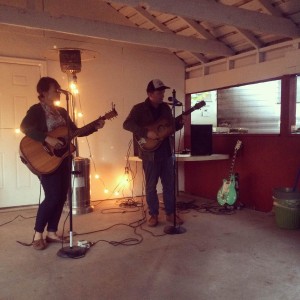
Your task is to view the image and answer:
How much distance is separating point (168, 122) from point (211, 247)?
1290 millimetres

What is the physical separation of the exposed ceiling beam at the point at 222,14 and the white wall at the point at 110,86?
6.54 feet

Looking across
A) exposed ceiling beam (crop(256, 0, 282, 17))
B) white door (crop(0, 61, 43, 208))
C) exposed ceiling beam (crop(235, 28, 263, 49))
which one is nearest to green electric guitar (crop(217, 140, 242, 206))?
exposed ceiling beam (crop(235, 28, 263, 49))

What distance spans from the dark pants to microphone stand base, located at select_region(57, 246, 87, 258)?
32 centimetres

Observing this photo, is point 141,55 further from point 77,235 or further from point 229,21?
point 77,235

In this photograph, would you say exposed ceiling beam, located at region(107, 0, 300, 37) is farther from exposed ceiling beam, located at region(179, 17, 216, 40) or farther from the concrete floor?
the concrete floor

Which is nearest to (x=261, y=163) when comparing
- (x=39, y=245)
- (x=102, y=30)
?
(x=102, y=30)

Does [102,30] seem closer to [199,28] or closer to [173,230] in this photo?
[199,28]

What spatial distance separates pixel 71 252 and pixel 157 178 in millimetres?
1236

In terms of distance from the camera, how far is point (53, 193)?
9.53 ft

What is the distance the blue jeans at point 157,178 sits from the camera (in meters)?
3.59

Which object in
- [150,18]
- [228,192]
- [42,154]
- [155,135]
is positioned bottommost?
[228,192]

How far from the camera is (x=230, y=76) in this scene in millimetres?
4770

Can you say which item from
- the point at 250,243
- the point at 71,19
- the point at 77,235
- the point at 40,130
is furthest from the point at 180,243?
the point at 71,19

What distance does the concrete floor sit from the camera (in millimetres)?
2176
